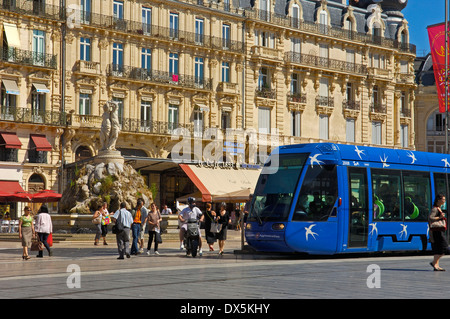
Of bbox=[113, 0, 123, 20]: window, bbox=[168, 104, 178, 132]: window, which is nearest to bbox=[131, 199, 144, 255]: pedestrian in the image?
bbox=[113, 0, 123, 20]: window

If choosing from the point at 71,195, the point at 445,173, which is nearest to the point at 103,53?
the point at 71,195

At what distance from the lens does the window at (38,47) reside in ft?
135

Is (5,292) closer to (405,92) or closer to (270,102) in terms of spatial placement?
(270,102)

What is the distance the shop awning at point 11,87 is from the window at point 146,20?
866cm

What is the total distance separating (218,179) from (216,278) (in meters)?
30.8

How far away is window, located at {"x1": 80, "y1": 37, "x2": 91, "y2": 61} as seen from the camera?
4288cm

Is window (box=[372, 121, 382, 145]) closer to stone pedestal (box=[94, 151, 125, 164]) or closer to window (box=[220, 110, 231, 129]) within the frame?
window (box=[220, 110, 231, 129])

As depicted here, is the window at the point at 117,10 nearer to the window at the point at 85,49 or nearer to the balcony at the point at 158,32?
the balcony at the point at 158,32

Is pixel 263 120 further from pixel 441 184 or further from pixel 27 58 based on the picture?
pixel 441 184

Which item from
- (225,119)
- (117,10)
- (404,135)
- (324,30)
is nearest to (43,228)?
(117,10)

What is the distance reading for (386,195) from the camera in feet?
61.4

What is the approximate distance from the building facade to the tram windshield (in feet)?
81.0

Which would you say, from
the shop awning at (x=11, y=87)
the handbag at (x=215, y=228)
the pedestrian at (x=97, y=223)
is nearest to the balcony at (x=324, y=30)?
the shop awning at (x=11, y=87)

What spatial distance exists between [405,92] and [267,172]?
1748 inches
